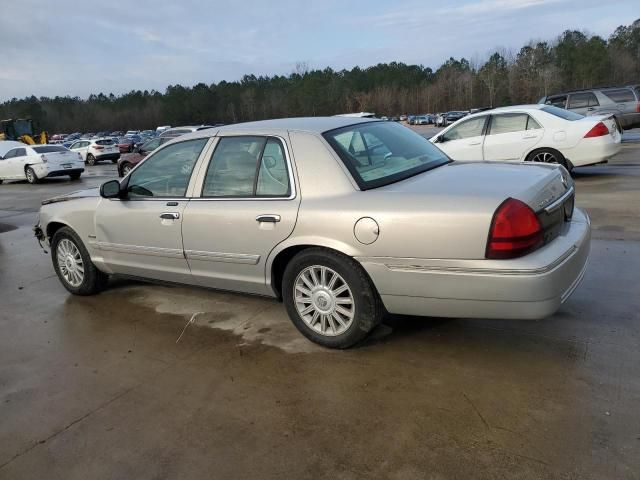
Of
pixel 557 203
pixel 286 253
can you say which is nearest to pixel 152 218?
pixel 286 253

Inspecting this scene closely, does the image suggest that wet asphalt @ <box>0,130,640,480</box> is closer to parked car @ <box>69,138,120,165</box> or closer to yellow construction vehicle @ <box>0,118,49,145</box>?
parked car @ <box>69,138,120,165</box>

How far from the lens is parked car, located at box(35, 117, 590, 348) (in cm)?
312

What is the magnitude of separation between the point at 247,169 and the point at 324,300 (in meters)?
1.19

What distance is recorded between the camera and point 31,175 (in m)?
20.4

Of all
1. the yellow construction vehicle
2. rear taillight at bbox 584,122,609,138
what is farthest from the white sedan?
the yellow construction vehicle

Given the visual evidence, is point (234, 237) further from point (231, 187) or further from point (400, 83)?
point (400, 83)

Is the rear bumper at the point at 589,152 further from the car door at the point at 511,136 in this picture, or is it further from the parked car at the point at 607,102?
the parked car at the point at 607,102

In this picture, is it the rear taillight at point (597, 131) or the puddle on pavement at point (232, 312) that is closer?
the puddle on pavement at point (232, 312)

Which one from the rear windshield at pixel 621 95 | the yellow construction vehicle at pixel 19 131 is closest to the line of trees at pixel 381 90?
the yellow construction vehicle at pixel 19 131

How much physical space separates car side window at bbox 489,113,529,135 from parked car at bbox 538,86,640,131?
7.50 metres

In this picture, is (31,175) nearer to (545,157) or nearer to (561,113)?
(545,157)

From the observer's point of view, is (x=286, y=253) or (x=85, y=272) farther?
(x=85, y=272)

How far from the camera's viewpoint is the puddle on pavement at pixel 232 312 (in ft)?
13.5

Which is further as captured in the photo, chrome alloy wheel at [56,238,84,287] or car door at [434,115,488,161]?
car door at [434,115,488,161]
